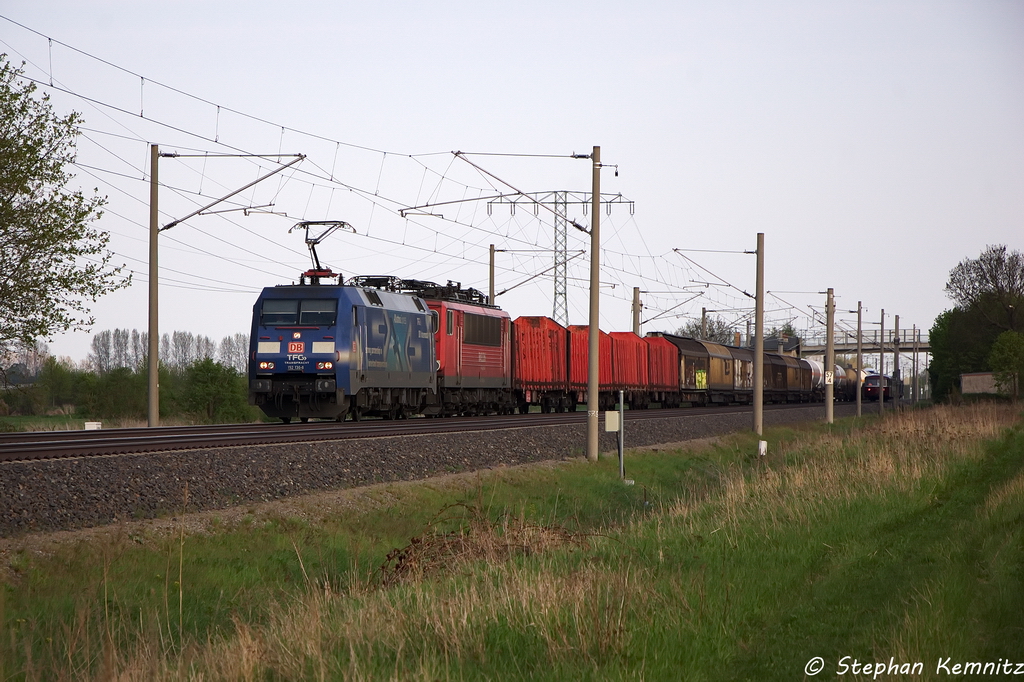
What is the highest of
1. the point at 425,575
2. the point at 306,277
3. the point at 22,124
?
the point at 22,124

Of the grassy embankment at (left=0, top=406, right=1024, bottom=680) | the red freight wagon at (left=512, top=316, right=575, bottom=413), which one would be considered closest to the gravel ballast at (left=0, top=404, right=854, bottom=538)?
the grassy embankment at (left=0, top=406, right=1024, bottom=680)

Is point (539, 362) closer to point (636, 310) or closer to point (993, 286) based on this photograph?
point (636, 310)

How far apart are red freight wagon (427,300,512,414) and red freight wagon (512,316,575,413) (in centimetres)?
107

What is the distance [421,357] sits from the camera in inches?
1198

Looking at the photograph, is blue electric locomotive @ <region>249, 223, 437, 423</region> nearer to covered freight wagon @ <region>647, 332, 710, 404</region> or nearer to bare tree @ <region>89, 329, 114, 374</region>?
covered freight wagon @ <region>647, 332, 710, 404</region>

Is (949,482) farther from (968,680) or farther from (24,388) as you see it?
(24,388)

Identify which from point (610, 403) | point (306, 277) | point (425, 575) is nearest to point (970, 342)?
point (610, 403)

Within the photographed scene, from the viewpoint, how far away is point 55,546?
10.7 meters

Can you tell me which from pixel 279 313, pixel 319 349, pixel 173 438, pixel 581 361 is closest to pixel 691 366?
pixel 581 361

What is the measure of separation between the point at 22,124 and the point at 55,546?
18.1 metres

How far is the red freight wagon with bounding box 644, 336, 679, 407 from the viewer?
51.6 metres

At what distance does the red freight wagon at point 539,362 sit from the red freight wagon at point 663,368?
692cm

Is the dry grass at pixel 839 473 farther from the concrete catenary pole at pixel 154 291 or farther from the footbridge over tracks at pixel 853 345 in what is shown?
the footbridge over tracks at pixel 853 345

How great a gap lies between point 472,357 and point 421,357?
4.69 m
